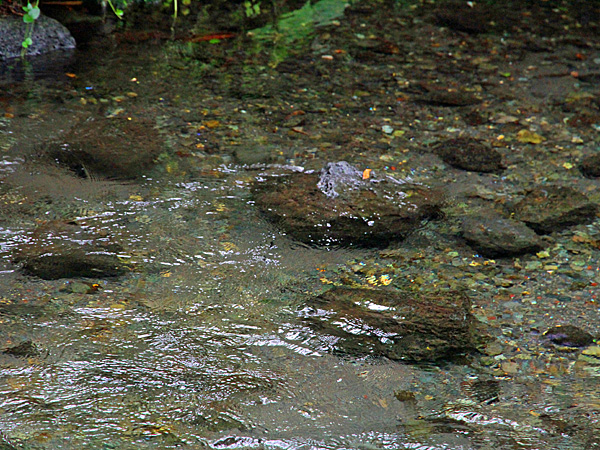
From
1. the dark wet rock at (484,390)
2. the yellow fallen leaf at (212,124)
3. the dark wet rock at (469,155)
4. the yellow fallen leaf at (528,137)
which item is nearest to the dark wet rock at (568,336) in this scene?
the dark wet rock at (484,390)

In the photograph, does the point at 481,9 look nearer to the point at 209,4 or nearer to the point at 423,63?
the point at 423,63

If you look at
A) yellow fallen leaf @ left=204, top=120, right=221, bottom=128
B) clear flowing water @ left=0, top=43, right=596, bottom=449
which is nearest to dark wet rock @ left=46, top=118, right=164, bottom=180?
clear flowing water @ left=0, top=43, right=596, bottom=449

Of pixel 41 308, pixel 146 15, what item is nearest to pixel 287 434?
pixel 41 308

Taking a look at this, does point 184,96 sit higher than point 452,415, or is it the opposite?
point 184,96

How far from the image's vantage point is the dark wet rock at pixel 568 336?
281 cm

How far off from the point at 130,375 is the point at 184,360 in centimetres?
23

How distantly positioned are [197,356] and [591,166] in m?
3.00

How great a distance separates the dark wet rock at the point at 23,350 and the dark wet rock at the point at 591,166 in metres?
3.49

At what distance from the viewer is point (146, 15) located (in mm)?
6262

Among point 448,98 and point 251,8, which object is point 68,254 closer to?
point 448,98

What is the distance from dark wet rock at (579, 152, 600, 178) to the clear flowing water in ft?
6.04

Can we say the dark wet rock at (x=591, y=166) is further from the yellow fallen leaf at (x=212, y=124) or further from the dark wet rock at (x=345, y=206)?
the yellow fallen leaf at (x=212, y=124)

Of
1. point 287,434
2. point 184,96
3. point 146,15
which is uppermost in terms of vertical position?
point 146,15

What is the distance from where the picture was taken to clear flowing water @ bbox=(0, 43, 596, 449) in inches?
Result: 89.8
